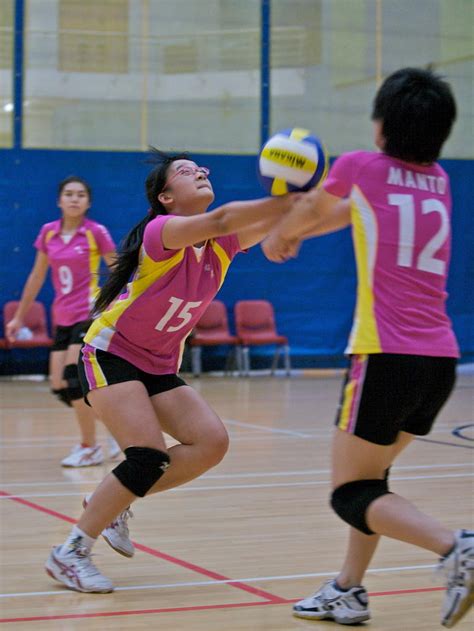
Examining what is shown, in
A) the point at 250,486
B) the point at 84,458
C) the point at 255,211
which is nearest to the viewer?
the point at 255,211

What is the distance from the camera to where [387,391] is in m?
3.00

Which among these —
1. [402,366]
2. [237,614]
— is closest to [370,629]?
[237,614]

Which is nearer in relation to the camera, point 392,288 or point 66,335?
point 392,288

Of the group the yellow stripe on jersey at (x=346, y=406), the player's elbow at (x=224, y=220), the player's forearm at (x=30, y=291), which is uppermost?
the player's elbow at (x=224, y=220)

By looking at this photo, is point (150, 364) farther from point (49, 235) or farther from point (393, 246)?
point (49, 235)

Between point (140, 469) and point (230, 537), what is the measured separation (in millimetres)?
1128

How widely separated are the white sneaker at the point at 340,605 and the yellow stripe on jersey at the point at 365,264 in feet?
2.57

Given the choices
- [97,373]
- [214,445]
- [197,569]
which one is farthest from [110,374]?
[197,569]

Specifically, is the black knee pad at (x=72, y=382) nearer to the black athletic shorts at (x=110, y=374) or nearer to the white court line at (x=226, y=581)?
the black athletic shorts at (x=110, y=374)

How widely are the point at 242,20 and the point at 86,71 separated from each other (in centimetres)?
205

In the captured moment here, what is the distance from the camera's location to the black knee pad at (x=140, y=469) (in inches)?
142

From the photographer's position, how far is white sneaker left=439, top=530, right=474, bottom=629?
2826 millimetres

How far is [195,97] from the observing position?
13.3 meters

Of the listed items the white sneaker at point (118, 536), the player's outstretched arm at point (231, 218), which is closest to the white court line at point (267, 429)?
the white sneaker at point (118, 536)
